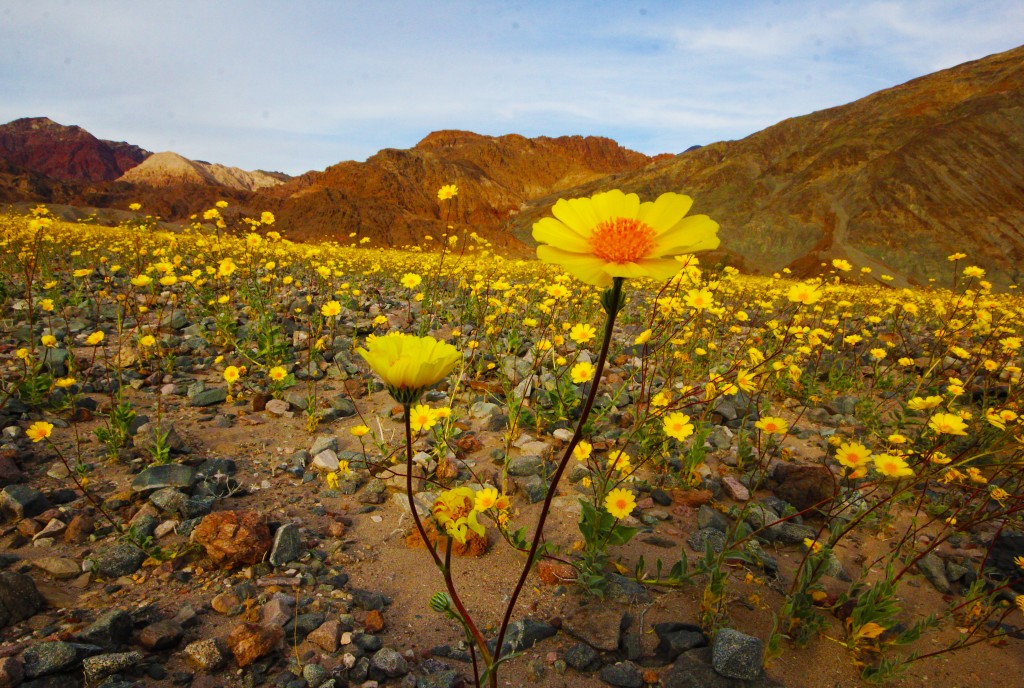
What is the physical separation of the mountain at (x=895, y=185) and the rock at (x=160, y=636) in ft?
128

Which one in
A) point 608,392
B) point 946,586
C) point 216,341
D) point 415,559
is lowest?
point 946,586

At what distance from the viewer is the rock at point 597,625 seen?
1.87 m

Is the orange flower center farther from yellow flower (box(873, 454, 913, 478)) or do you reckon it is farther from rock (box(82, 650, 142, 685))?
rock (box(82, 650, 142, 685))

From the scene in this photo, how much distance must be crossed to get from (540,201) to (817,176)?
41691 millimetres

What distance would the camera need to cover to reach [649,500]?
296 centimetres

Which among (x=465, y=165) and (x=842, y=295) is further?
(x=465, y=165)

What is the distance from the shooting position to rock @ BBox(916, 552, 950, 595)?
2396 millimetres

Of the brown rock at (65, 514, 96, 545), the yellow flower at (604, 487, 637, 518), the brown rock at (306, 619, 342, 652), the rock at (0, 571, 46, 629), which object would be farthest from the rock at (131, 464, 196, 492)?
the yellow flower at (604, 487, 637, 518)

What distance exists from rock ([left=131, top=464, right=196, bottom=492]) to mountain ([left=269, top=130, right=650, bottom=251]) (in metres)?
17.8

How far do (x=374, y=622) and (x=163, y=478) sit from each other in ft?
5.27

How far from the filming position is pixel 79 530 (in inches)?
89.0

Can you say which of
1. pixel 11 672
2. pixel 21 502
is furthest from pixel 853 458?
A: pixel 21 502

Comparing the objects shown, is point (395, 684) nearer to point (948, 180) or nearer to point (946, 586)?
point (946, 586)

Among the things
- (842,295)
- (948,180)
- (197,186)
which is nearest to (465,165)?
(197,186)
